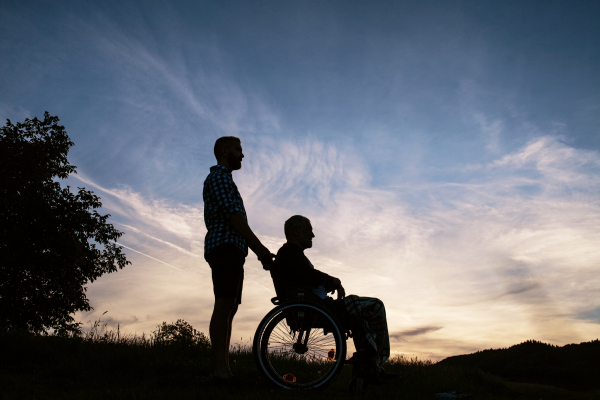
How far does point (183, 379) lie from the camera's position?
15.6 ft

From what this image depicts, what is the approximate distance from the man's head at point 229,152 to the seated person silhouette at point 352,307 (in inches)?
43.9

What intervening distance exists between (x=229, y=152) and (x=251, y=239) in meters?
1.17

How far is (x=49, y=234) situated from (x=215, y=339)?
51.7 feet

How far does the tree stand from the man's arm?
48.0ft

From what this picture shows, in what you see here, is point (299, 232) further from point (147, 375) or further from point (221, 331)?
point (147, 375)

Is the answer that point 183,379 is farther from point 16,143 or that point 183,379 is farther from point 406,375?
point 16,143

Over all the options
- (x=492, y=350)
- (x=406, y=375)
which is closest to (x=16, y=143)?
(x=406, y=375)

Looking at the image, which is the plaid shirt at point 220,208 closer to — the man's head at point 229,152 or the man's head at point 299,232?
the man's head at point 229,152

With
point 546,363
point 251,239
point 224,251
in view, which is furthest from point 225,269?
point 546,363

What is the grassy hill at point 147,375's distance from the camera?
396cm

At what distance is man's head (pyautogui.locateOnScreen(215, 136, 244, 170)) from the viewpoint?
466 cm

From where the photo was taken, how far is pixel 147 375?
5141 mm

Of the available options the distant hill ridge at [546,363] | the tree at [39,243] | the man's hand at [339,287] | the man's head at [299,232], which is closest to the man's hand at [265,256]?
the man's head at [299,232]

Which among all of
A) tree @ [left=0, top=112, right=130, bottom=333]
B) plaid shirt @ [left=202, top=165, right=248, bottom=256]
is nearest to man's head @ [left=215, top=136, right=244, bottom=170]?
plaid shirt @ [left=202, top=165, right=248, bottom=256]
